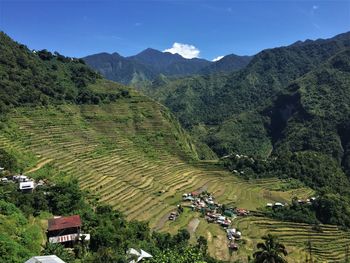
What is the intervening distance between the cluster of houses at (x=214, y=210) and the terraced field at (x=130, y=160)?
1.43 meters

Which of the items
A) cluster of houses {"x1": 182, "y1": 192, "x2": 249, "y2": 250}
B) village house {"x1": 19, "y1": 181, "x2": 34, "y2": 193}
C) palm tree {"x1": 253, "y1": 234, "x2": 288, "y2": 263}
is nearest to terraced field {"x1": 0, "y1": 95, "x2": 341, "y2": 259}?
cluster of houses {"x1": 182, "y1": 192, "x2": 249, "y2": 250}

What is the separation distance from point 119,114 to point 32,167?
3720cm

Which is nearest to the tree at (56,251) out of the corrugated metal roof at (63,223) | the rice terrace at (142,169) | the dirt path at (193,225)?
the corrugated metal roof at (63,223)

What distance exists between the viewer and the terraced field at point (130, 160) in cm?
5400

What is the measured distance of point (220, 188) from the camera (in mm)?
70750

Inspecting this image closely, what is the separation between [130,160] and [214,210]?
16.8 metres

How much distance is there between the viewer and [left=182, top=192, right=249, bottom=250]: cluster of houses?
53.5 m

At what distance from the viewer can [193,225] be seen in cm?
5412

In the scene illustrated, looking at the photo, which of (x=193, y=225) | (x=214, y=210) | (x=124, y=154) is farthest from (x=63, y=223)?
(x=124, y=154)

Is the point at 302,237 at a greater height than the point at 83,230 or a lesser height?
lesser

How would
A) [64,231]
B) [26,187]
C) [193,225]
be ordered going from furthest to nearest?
[193,225]
[26,187]
[64,231]

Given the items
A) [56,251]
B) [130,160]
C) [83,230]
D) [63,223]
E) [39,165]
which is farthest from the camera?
[130,160]

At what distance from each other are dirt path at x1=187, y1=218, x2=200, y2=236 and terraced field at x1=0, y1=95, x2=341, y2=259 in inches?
22.2

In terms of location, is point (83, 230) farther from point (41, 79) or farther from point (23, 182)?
point (41, 79)
